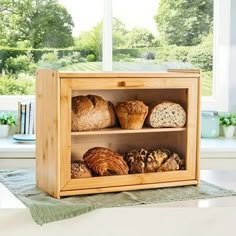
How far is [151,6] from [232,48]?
0.67 metres

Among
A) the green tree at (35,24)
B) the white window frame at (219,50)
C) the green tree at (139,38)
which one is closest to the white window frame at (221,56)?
the white window frame at (219,50)

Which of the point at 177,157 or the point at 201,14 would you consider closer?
the point at 177,157

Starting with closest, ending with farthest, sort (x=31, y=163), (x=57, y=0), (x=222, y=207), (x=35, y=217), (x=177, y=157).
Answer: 1. (x=35, y=217)
2. (x=222, y=207)
3. (x=177, y=157)
4. (x=31, y=163)
5. (x=57, y=0)

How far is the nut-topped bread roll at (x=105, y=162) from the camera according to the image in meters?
1.59

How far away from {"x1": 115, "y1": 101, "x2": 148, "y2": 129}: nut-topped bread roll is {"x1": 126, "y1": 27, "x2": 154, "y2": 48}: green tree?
2496mm

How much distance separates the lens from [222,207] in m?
1.47

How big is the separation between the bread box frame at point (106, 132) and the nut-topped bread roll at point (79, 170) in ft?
0.05

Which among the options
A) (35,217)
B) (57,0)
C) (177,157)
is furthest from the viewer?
(57,0)

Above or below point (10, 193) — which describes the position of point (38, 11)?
above

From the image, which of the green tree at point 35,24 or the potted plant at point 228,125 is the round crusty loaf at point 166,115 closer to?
the potted plant at point 228,125

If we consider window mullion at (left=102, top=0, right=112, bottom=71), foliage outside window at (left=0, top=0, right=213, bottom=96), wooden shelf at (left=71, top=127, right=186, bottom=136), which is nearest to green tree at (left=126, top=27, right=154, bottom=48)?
foliage outside window at (left=0, top=0, right=213, bottom=96)

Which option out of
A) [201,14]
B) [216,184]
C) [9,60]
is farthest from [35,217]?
[201,14]

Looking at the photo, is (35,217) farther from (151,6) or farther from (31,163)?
(151,6)

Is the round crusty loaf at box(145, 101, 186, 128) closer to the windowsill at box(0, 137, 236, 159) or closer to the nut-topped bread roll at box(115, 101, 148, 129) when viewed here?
the nut-topped bread roll at box(115, 101, 148, 129)
